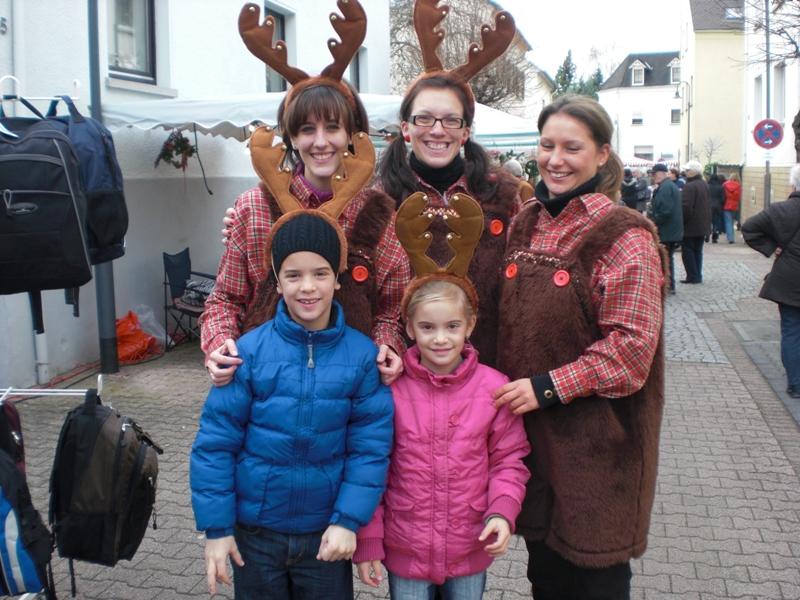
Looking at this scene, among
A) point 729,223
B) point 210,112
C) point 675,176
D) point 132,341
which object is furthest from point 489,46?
point 729,223

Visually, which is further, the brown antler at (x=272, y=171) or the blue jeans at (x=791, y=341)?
the blue jeans at (x=791, y=341)

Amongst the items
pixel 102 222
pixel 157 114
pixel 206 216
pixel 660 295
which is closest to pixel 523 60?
pixel 206 216

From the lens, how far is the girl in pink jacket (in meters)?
2.39

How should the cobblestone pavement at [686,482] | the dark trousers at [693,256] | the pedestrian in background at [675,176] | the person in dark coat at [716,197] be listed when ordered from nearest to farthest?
the cobblestone pavement at [686,482] < the dark trousers at [693,256] < the pedestrian in background at [675,176] < the person in dark coat at [716,197]

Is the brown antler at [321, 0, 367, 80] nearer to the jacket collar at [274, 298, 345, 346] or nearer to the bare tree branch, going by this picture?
the jacket collar at [274, 298, 345, 346]

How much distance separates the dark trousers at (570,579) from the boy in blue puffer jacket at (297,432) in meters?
0.66

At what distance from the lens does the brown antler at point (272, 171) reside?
8.18 feet

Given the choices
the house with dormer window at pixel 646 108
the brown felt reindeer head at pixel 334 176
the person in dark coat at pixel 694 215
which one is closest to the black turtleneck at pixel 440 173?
the brown felt reindeer head at pixel 334 176

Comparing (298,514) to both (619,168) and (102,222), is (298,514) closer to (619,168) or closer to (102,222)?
(619,168)

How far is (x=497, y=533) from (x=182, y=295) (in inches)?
282

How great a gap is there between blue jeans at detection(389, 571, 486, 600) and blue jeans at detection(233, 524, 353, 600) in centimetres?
17

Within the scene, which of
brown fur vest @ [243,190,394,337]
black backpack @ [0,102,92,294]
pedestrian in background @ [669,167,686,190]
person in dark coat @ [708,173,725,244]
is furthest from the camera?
person in dark coat @ [708,173,725,244]

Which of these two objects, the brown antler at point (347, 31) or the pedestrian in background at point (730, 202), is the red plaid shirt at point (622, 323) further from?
the pedestrian in background at point (730, 202)

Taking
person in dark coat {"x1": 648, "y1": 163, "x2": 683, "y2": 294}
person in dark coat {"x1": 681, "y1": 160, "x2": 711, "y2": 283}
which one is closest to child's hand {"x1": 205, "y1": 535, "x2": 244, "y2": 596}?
person in dark coat {"x1": 648, "y1": 163, "x2": 683, "y2": 294}
